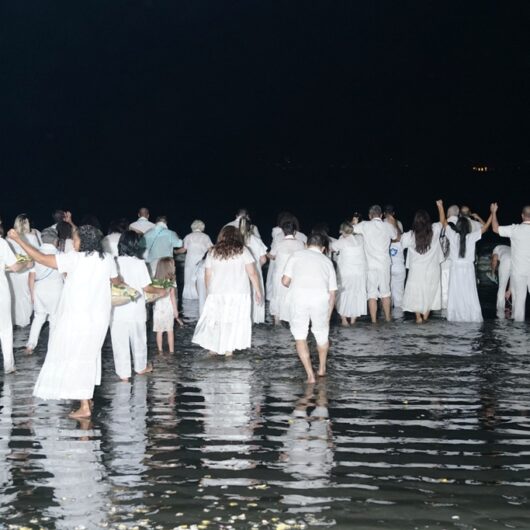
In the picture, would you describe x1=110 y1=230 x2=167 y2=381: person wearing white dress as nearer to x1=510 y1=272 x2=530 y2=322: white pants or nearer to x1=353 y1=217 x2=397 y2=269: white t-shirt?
x1=353 y1=217 x2=397 y2=269: white t-shirt

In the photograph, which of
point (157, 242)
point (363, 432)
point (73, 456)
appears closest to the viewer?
point (73, 456)

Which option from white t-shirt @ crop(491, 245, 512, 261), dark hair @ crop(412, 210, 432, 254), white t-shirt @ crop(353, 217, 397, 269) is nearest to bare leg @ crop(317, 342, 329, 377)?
dark hair @ crop(412, 210, 432, 254)

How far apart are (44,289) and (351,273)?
17.9ft

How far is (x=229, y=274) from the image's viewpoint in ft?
46.5

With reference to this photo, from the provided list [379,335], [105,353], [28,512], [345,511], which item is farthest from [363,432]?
[379,335]

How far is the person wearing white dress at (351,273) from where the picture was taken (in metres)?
17.8

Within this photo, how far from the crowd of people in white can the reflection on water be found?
18.4 inches

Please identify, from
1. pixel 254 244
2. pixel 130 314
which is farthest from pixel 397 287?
pixel 130 314

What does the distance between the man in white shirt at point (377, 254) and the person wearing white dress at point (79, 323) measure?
853cm

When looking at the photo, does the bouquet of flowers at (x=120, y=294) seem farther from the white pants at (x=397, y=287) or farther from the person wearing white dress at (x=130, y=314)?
the white pants at (x=397, y=287)

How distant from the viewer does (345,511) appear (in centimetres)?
716

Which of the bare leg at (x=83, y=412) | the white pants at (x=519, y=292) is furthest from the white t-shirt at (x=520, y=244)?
the bare leg at (x=83, y=412)

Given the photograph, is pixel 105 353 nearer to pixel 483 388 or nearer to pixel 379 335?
pixel 379 335

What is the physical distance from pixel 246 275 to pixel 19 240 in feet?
16.3
